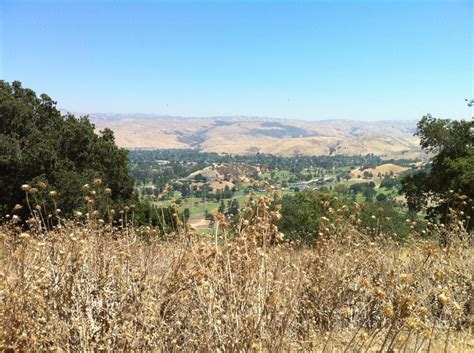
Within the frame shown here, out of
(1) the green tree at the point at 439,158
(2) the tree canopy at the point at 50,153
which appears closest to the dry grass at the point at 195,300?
(2) the tree canopy at the point at 50,153

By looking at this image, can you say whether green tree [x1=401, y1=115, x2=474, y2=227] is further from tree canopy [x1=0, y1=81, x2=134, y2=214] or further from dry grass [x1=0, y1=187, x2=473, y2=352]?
tree canopy [x1=0, y1=81, x2=134, y2=214]

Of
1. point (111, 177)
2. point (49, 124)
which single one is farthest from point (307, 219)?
point (49, 124)

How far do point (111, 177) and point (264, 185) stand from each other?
27.8m

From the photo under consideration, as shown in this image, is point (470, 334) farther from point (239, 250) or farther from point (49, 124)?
point (49, 124)

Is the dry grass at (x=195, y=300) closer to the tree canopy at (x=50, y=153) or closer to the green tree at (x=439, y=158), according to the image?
the tree canopy at (x=50, y=153)

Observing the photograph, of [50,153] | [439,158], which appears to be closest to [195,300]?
[50,153]

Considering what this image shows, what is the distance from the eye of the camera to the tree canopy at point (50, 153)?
963 inches

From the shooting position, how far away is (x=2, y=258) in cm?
569

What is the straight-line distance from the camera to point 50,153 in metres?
25.5

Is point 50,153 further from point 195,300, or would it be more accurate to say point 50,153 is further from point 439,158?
point 439,158

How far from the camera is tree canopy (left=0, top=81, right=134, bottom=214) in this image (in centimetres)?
2447

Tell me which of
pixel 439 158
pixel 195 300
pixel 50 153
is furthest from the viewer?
pixel 439 158

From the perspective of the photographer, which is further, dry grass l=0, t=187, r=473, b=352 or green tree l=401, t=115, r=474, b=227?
→ green tree l=401, t=115, r=474, b=227

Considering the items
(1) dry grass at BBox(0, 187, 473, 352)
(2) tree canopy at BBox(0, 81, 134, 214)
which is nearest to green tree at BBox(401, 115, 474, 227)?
(1) dry grass at BBox(0, 187, 473, 352)
